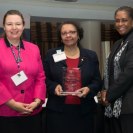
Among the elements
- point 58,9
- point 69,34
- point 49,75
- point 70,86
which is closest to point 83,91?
point 70,86

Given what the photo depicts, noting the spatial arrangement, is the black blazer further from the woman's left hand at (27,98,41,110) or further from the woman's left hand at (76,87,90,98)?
the woman's left hand at (27,98,41,110)

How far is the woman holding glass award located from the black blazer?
0.27 m

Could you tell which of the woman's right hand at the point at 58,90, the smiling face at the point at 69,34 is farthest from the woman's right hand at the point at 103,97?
the smiling face at the point at 69,34

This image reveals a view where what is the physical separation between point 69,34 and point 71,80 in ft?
1.36

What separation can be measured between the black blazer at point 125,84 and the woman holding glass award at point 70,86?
271 mm

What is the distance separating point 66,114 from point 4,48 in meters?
0.79

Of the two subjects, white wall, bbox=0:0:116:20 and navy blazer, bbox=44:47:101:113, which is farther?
white wall, bbox=0:0:116:20

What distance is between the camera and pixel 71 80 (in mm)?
2424

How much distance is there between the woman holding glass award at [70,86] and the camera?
8.01ft

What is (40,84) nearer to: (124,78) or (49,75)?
(49,75)

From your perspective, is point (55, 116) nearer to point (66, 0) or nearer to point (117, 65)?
point (117, 65)

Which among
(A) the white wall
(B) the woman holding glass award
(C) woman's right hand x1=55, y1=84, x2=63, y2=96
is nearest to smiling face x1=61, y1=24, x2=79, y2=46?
(B) the woman holding glass award

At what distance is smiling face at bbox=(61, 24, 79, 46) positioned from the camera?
98.4 inches

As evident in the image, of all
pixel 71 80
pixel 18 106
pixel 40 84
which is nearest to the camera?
pixel 18 106
